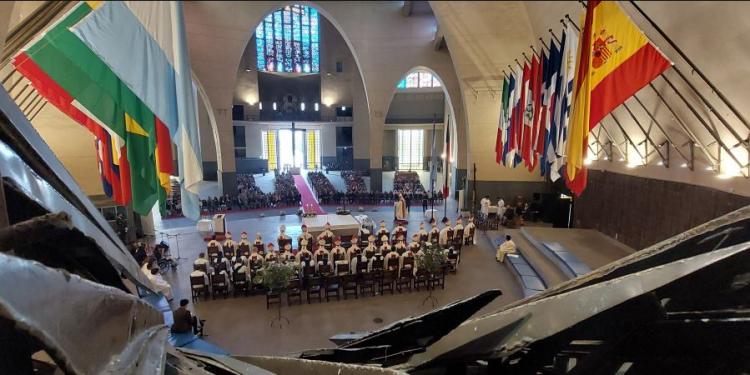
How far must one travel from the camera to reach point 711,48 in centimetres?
644

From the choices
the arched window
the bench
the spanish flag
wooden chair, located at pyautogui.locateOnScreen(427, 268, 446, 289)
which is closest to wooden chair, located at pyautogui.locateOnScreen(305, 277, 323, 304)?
wooden chair, located at pyautogui.locateOnScreen(427, 268, 446, 289)

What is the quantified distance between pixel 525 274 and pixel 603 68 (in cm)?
612

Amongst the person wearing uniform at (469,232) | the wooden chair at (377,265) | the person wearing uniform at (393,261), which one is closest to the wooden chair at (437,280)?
the person wearing uniform at (393,261)

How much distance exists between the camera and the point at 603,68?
6.93 m

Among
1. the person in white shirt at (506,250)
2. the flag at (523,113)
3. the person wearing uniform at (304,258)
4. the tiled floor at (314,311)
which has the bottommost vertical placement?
the tiled floor at (314,311)

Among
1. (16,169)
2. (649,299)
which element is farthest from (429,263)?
(16,169)

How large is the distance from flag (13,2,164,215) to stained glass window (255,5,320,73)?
103 feet

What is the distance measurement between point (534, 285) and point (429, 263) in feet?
10.2

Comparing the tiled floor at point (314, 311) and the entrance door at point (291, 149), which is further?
the entrance door at point (291, 149)

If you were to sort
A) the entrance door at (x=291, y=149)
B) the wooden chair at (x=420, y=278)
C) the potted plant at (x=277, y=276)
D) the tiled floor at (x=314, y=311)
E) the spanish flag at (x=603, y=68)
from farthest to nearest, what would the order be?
the entrance door at (x=291, y=149) < the wooden chair at (x=420, y=278) < the potted plant at (x=277, y=276) < the tiled floor at (x=314, y=311) < the spanish flag at (x=603, y=68)

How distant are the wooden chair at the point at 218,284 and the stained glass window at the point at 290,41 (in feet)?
99.9

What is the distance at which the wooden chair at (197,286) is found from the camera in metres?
8.87

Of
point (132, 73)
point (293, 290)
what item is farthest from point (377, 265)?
point (132, 73)

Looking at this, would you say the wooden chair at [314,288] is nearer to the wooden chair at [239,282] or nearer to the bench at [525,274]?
the wooden chair at [239,282]
